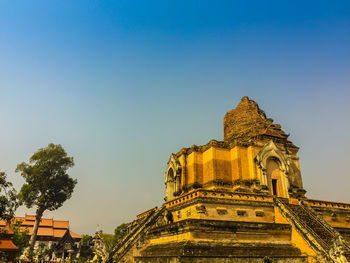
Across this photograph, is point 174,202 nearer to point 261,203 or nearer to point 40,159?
point 261,203

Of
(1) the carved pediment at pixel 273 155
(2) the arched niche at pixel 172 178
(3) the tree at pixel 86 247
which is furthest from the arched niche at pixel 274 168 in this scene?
(3) the tree at pixel 86 247

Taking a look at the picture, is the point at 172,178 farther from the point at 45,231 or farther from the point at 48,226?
the point at 48,226

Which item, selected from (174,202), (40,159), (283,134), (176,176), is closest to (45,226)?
(40,159)

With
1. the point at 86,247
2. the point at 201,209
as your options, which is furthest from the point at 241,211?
the point at 86,247

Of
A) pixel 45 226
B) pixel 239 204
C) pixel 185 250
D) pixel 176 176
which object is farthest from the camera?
pixel 45 226

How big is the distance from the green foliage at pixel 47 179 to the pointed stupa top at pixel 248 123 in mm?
19558

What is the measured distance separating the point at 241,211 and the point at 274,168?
7307 mm

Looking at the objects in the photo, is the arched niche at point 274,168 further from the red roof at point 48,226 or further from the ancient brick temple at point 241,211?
the red roof at point 48,226

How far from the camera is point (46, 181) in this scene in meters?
32.9

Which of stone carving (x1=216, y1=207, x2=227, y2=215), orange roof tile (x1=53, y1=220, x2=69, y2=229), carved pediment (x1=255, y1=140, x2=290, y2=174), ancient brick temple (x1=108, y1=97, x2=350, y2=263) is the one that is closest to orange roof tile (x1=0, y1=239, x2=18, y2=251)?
ancient brick temple (x1=108, y1=97, x2=350, y2=263)

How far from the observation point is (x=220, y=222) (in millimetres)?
15984

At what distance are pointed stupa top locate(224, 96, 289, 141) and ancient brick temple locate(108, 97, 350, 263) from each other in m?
0.09

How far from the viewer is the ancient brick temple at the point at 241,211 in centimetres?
1497

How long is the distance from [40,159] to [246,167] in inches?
930
